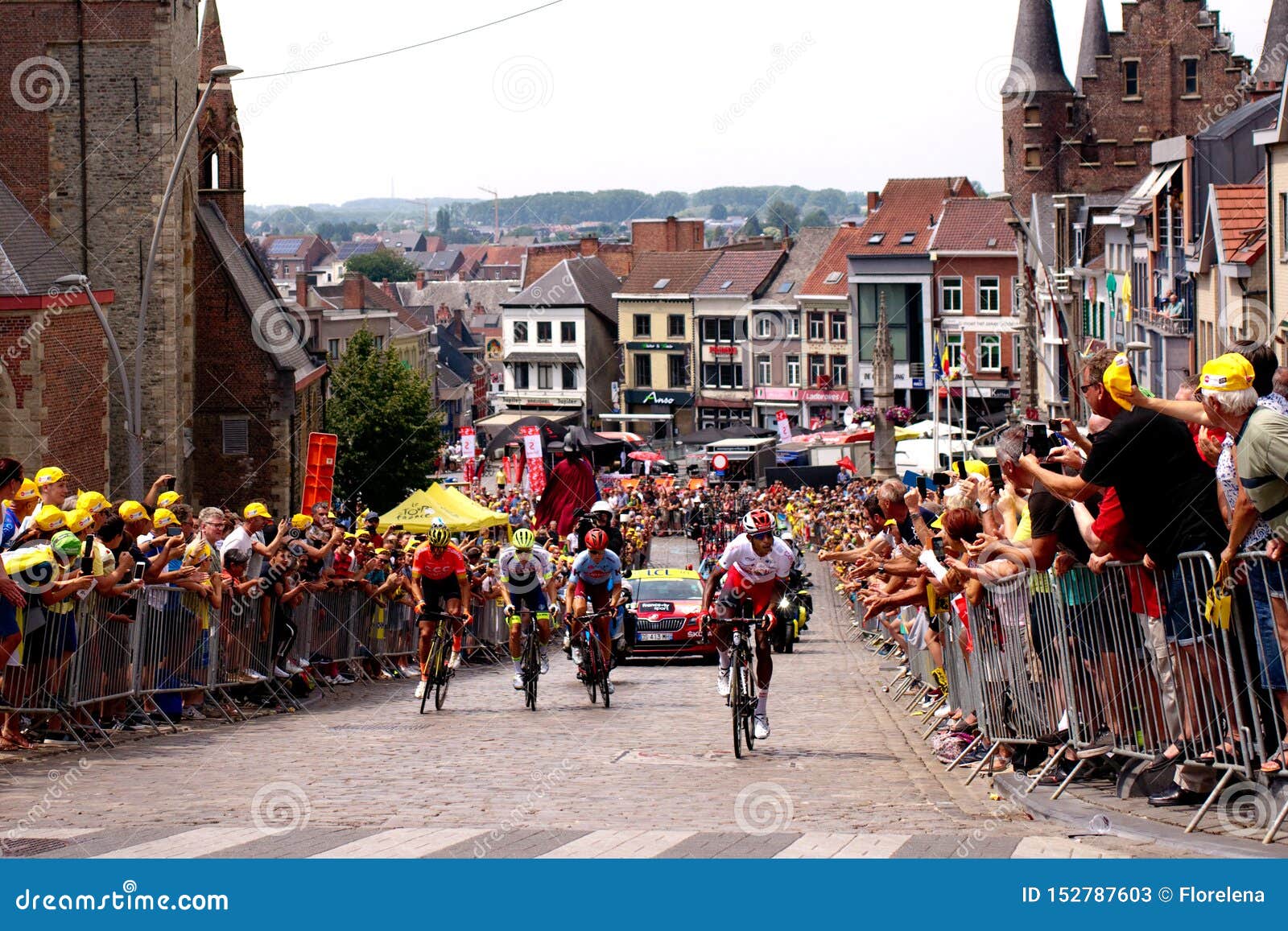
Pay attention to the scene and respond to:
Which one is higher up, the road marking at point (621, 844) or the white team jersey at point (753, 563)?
the white team jersey at point (753, 563)

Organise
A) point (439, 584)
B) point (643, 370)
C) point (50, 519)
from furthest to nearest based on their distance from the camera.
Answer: point (643, 370), point (439, 584), point (50, 519)

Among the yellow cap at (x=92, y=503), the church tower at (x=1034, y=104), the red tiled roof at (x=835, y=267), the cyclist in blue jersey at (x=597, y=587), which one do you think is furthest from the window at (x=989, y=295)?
the yellow cap at (x=92, y=503)

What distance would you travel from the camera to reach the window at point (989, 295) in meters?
95.1

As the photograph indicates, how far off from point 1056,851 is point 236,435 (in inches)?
1786

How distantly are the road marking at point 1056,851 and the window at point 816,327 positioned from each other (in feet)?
319

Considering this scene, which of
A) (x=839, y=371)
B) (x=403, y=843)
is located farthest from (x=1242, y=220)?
(x=839, y=371)

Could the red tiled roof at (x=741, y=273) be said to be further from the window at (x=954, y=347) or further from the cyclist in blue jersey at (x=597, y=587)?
the cyclist in blue jersey at (x=597, y=587)

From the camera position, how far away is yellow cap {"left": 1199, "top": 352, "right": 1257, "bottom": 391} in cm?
837

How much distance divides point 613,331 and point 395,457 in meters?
46.2

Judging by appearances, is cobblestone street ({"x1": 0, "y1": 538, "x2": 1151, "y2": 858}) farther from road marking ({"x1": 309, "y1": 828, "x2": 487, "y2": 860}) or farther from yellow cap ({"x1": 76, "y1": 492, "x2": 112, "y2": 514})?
yellow cap ({"x1": 76, "y1": 492, "x2": 112, "y2": 514})

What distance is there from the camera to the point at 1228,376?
330 inches

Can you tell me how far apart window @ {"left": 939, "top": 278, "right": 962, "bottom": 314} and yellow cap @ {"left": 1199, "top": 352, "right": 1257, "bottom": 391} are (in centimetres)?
9000

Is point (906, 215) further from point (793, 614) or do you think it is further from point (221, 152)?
point (793, 614)

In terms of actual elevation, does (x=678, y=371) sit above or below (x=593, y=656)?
above
